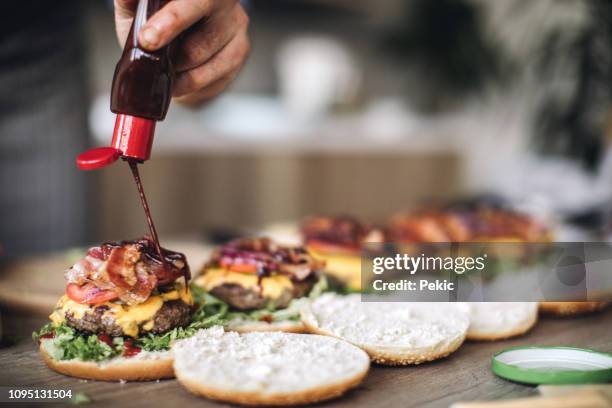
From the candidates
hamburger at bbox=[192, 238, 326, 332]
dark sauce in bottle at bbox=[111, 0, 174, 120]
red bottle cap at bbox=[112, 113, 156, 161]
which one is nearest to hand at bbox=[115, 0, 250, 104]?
dark sauce in bottle at bbox=[111, 0, 174, 120]

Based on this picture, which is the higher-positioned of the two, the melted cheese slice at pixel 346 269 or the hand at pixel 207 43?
the hand at pixel 207 43

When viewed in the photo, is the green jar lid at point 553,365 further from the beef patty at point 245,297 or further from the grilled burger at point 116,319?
the grilled burger at point 116,319

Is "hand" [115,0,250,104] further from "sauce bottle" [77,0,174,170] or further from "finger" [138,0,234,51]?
"sauce bottle" [77,0,174,170]

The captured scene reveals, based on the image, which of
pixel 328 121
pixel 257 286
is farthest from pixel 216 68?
pixel 328 121

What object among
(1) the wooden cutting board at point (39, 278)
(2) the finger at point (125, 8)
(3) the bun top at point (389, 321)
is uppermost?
(2) the finger at point (125, 8)

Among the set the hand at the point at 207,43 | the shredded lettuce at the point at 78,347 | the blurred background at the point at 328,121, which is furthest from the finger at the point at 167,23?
the blurred background at the point at 328,121

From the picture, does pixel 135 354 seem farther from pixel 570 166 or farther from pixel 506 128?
pixel 506 128
